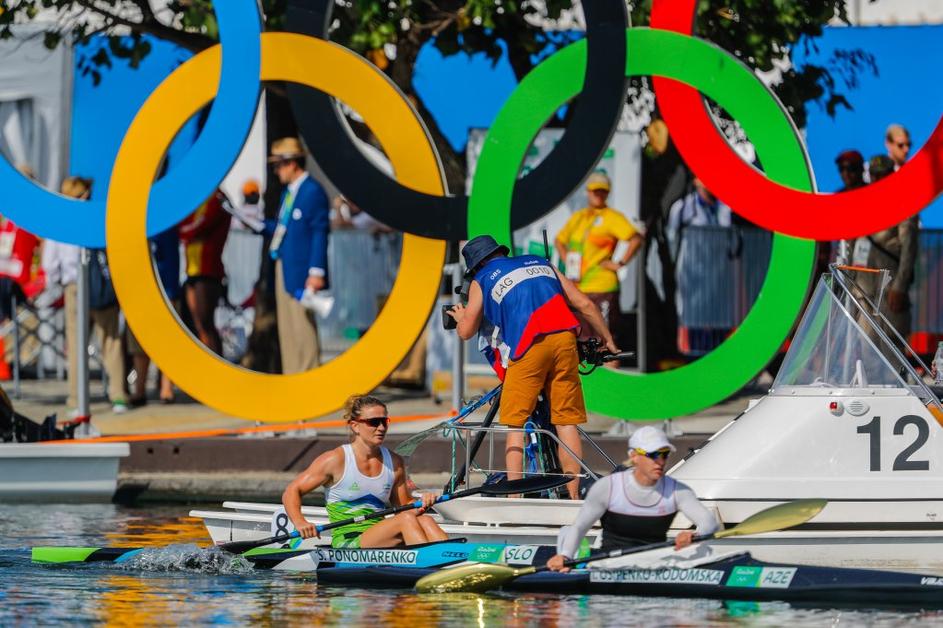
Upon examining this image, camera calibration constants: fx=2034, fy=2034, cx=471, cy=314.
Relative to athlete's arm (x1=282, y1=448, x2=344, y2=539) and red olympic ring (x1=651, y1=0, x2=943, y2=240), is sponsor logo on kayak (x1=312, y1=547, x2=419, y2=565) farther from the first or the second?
red olympic ring (x1=651, y1=0, x2=943, y2=240)

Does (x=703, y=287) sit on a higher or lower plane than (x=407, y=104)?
lower

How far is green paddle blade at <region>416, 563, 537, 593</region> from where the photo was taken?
10797mm

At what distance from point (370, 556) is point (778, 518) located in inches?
91.3

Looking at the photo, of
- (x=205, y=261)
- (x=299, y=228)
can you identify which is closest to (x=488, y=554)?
(x=299, y=228)

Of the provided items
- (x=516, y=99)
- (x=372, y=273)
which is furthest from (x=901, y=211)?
(x=372, y=273)

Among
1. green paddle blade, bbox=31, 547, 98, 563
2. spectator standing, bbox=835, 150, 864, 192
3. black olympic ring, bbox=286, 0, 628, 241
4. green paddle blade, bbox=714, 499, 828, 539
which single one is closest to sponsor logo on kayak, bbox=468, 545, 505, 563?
green paddle blade, bbox=714, 499, 828, 539

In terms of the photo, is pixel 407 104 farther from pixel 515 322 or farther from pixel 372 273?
pixel 372 273

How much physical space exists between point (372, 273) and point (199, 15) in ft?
16.1

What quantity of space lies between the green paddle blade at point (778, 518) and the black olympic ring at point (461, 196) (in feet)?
16.3

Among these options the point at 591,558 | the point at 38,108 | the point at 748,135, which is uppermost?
the point at 38,108

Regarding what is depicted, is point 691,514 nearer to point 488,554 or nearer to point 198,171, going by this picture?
point 488,554

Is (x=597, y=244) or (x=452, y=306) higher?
(x=597, y=244)

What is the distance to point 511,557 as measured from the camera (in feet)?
36.4

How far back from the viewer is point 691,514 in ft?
35.3
